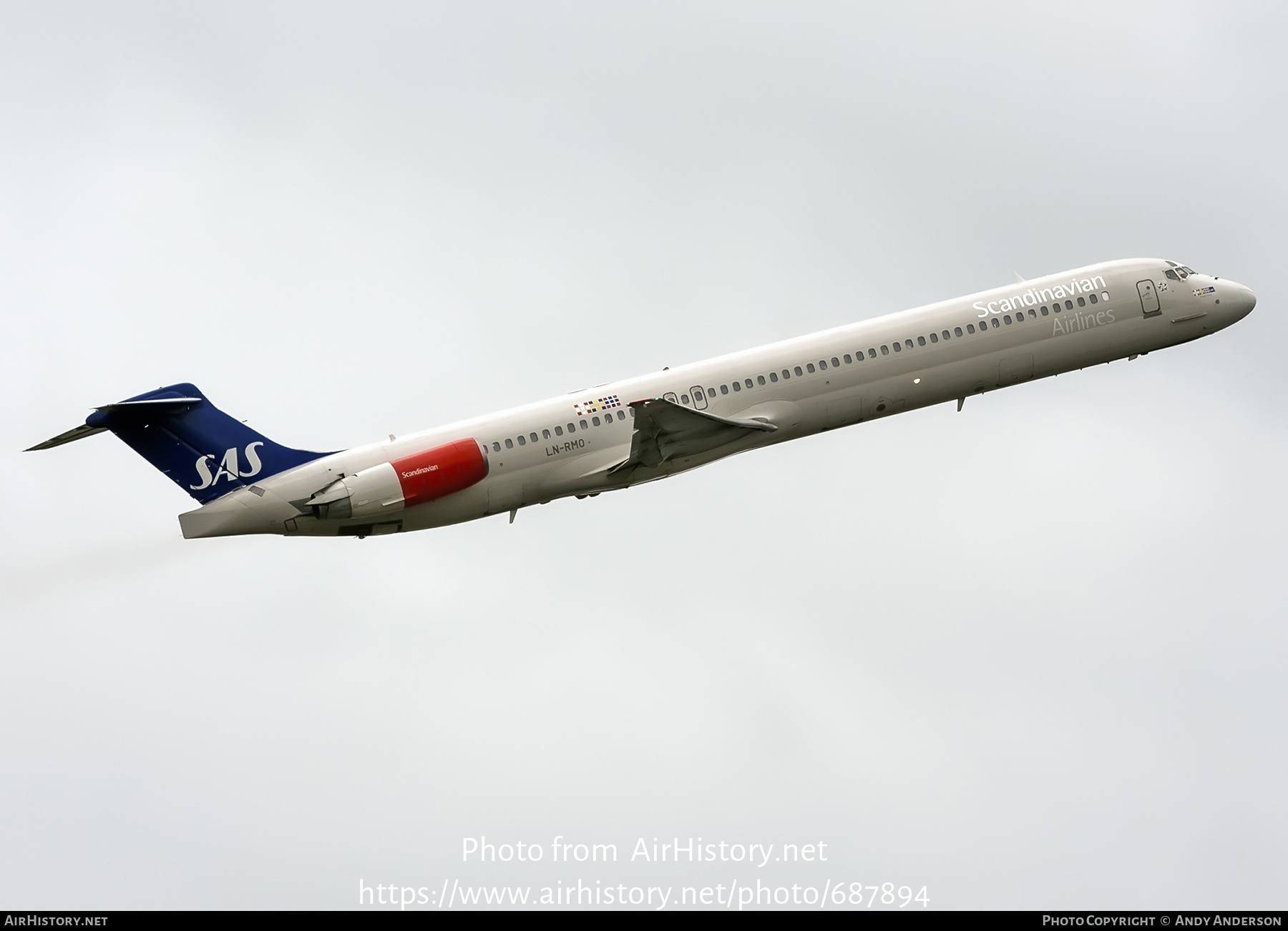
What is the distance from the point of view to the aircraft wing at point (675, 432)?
178 feet

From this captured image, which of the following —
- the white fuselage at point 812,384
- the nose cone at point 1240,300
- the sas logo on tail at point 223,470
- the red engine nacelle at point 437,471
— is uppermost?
the sas logo on tail at point 223,470

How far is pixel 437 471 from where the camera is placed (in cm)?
5472

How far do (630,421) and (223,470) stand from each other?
41.4 ft

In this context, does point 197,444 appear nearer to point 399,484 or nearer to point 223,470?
point 223,470

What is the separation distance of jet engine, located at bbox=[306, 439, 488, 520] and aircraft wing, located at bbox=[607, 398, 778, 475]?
485 centimetres

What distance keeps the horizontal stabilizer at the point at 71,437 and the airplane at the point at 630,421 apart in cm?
5

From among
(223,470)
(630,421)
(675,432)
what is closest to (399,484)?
(223,470)

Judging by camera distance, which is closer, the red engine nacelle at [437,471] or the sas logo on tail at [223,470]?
the red engine nacelle at [437,471]

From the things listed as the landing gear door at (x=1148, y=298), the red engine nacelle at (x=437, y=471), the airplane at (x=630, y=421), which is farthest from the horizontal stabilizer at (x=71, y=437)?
the landing gear door at (x=1148, y=298)

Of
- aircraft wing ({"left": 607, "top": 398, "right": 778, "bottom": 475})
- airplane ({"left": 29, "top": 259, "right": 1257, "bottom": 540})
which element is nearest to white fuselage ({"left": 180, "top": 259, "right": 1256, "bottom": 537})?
airplane ({"left": 29, "top": 259, "right": 1257, "bottom": 540})

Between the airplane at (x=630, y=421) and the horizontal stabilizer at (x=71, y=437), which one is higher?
the horizontal stabilizer at (x=71, y=437)

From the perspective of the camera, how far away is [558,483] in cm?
5634

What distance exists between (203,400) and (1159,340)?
1257 inches

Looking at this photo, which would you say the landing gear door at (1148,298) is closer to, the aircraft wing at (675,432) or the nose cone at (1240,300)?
the nose cone at (1240,300)
